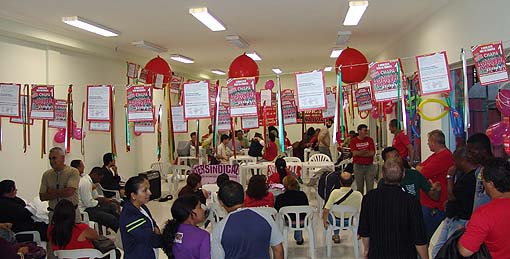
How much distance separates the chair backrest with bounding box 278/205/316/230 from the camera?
18.9 feet

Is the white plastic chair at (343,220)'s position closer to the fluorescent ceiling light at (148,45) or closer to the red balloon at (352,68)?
the red balloon at (352,68)

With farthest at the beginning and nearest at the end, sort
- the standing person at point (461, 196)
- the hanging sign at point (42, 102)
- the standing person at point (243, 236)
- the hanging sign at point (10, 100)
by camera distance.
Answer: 1. the hanging sign at point (42, 102)
2. the hanging sign at point (10, 100)
3. the standing person at point (461, 196)
4. the standing person at point (243, 236)

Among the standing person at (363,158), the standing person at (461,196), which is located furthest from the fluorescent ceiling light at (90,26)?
the standing person at (461,196)

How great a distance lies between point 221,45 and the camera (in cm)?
1016

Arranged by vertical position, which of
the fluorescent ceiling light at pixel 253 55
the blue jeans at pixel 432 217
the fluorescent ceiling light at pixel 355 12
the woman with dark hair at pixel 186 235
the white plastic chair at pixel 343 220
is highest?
the fluorescent ceiling light at pixel 253 55

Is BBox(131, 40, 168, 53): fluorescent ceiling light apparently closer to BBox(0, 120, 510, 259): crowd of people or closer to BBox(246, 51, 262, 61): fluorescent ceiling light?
BBox(246, 51, 262, 61): fluorescent ceiling light

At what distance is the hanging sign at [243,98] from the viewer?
4.64 metres

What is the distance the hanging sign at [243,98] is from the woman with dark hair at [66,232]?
1721 mm

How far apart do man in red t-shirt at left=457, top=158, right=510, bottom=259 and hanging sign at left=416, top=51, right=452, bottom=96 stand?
1.11 metres

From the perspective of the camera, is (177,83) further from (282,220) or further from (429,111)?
(429,111)

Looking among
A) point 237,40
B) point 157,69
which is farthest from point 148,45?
point 237,40

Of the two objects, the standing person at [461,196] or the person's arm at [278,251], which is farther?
the standing person at [461,196]

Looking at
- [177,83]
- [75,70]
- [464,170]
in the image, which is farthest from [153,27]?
[464,170]

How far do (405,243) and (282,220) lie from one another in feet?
8.53
